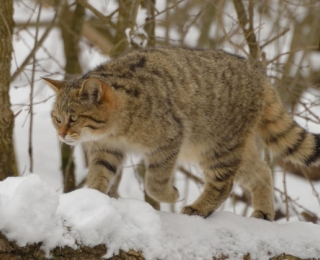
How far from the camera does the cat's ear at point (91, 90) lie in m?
4.02

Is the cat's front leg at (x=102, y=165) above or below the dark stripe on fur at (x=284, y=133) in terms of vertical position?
below

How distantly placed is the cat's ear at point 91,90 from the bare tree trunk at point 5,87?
44.0 inches

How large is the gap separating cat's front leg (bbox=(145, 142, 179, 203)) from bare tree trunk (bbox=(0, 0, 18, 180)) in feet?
4.53

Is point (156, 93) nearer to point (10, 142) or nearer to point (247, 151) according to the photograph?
point (247, 151)

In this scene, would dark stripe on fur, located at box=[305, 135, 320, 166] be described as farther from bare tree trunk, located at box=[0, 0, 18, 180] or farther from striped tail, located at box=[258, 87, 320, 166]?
bare tree trunk, located at box=[0, 0, 18, 180]

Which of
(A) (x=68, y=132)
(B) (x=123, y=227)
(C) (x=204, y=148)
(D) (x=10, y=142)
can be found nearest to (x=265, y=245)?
(B) (x=123, y=227)

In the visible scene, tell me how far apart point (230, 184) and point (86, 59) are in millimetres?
4322

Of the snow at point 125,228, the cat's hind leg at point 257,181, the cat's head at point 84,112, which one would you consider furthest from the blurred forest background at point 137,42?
the snow at point 125,228


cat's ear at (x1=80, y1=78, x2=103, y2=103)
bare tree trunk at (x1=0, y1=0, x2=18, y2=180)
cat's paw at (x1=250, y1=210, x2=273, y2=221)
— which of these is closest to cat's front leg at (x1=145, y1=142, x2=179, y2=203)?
cat's ear at (x1=80, y1=78, x2=103, y2=103)

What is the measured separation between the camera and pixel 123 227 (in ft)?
9.99

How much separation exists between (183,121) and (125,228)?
1.49 meters

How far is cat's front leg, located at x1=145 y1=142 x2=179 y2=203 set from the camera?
4.29 meters

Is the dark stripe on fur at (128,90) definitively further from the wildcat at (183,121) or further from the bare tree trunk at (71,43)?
the bare tree trunk at (71,43)

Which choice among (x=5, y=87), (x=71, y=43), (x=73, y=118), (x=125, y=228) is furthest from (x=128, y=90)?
(x=71, y=43)
